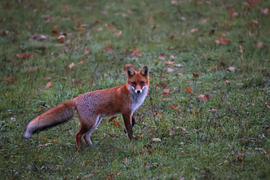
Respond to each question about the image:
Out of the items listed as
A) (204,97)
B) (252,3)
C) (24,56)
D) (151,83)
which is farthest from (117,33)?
(204,97)

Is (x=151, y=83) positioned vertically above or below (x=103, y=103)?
below

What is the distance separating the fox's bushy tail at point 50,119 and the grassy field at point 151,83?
17.0 inches

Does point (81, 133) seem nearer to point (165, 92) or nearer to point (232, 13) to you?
point (165, 92)

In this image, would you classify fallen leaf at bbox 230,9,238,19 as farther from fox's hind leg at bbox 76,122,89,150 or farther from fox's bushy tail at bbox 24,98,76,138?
fox's hind leg at bbox 76,122,89,150

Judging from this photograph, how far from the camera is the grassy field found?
446 centimetres

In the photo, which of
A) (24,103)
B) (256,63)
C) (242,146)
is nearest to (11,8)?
(24,103)

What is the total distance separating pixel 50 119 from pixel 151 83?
3.23 metres

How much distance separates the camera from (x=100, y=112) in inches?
205

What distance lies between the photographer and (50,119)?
5.03 meters

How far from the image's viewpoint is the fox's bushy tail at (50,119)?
4.92 meters

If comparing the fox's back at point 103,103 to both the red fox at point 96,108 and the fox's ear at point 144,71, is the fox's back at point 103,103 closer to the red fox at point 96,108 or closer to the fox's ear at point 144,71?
the red fox at point 96,108

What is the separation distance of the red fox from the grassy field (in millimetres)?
409

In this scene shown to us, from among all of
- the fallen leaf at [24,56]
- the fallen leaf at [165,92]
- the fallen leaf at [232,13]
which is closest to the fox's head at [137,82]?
the fallen leaf at [165,92]

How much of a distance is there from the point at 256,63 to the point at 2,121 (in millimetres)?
6423
